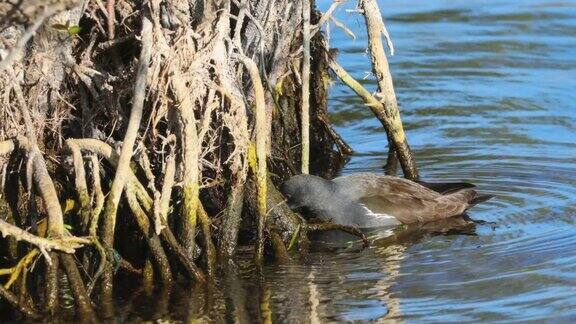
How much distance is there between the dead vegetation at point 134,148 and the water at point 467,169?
0.41 m

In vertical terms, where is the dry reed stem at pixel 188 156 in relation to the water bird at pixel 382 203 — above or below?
above

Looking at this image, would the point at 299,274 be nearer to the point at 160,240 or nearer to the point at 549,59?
the point at 160,240

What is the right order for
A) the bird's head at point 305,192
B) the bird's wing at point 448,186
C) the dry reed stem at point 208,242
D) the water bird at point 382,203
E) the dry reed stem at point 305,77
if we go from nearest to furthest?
the dry reed stem at point 208,242, the dry reed stem at point 305,77, the bird's head at point 305,192, the water bird at point 382,203, the bird's wing at point 448,186

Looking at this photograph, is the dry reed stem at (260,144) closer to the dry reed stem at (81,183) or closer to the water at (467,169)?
the water at (467,169)

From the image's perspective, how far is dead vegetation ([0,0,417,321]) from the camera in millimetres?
A: 7863

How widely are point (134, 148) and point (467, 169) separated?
389 centimetres

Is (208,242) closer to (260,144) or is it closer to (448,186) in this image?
(260,144)

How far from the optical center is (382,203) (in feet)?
32.8

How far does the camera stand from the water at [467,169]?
307 inches

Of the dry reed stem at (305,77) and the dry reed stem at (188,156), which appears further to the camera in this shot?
the dry reed stem at (305,77)

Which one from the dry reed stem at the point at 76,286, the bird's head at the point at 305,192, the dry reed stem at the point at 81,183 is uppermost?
the dry reed stem at the point at 81,183

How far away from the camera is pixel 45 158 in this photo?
336 inches

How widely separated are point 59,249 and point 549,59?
8.74 meters

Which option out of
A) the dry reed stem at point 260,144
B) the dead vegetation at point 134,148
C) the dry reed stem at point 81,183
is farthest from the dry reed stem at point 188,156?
the dry reed stem at point 81,183
